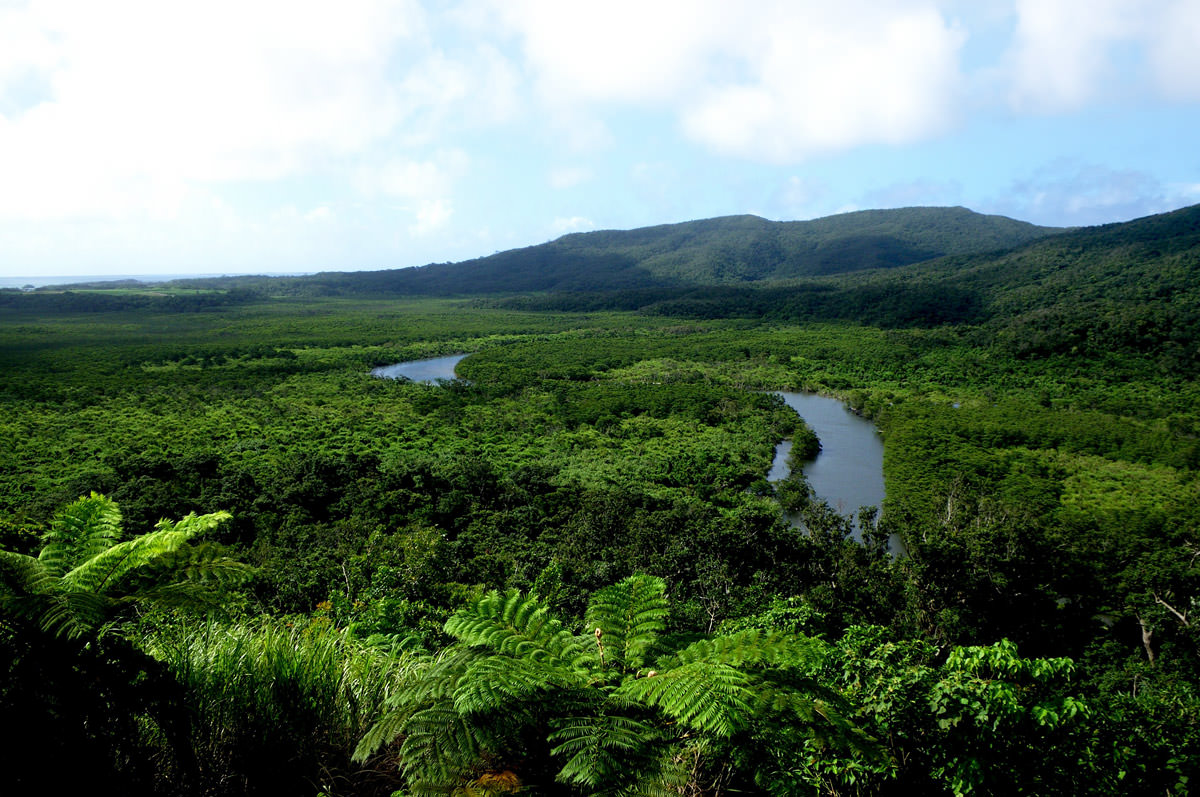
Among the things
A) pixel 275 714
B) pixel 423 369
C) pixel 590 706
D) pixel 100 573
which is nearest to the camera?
pixel 590 706

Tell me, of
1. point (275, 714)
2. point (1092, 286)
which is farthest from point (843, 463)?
point (1092, 286)

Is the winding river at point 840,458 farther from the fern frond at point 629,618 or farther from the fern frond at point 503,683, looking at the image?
the fern frond at point 503,683

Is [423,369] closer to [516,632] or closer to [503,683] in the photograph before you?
[516,632]

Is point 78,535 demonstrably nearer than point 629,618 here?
Yes

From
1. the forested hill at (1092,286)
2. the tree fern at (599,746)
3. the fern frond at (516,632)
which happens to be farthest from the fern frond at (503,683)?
the forested hill at (1092,286)

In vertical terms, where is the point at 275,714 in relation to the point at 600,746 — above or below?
below

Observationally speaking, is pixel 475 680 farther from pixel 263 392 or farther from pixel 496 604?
pixel 263 392
